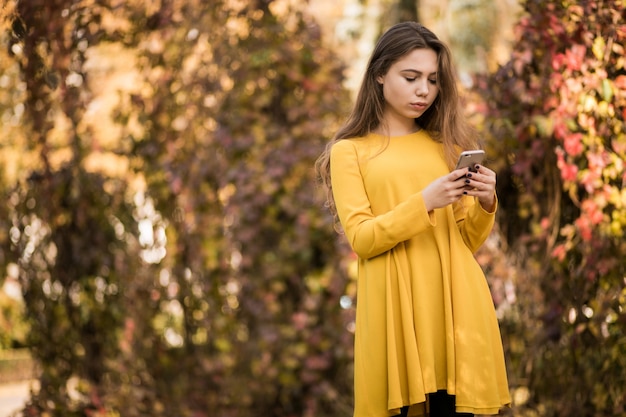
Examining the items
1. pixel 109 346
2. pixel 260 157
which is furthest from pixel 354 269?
pixel 109 346

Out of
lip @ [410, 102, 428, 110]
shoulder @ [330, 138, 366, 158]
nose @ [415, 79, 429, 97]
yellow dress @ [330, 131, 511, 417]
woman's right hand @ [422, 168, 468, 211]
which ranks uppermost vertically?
nose @ [415, 79, 429, 97]

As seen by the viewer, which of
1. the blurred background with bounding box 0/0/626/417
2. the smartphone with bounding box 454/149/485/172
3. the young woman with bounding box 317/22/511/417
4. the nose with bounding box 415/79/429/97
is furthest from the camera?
the blurred background with bounding box 0/0/626/417

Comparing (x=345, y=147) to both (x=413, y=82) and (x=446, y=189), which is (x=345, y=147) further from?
(x=446, y=189)

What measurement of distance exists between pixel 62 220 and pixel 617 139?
3.18 meters

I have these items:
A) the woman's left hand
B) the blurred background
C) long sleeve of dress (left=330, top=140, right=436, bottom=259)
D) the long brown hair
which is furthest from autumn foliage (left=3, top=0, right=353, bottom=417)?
the woman's left hand

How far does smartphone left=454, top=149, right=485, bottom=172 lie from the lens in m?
2.35

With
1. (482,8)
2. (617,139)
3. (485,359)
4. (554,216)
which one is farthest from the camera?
(482,8)

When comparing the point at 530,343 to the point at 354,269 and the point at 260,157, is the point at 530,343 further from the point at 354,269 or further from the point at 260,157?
the point at 260,157

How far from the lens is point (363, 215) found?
257 cm

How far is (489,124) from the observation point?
3.98 meters

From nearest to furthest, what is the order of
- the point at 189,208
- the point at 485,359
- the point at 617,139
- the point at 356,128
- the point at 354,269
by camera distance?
the point at 485,359, the point at 356,128, the point at 617,139, the point at 354,269, the point at 189,208

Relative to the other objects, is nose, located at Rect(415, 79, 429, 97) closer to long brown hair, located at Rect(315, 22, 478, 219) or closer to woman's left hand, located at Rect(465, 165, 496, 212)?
long brown hair, located at Rect(315, 22, 478, 219)

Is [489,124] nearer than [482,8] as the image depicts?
Yes

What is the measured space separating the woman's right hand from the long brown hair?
31 centimetres
